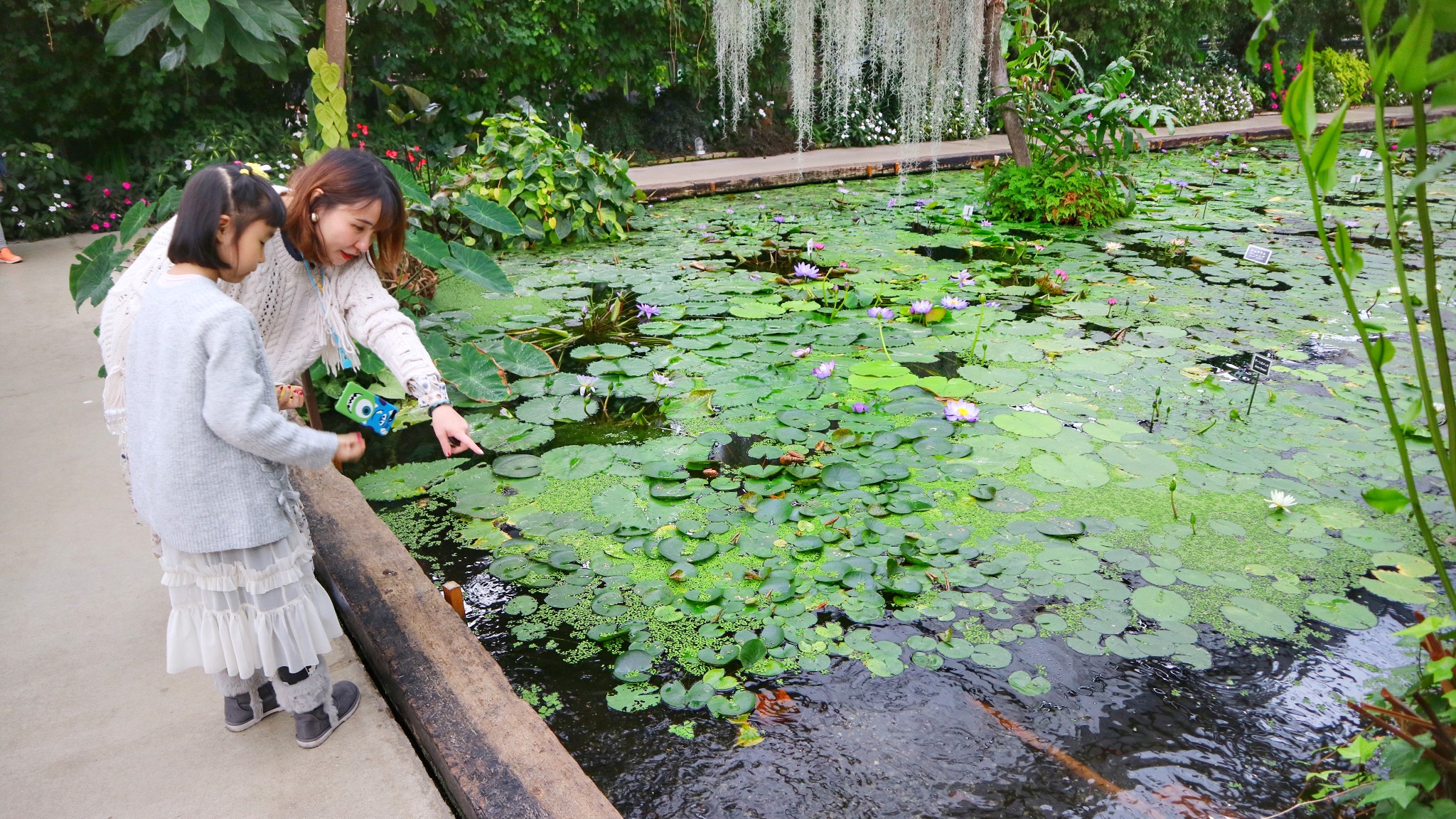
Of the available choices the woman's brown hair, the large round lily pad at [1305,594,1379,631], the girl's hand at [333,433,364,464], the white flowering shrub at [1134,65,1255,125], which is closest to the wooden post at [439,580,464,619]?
the girl's hand at [333,433,364,464]

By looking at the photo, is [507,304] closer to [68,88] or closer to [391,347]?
[391,347]

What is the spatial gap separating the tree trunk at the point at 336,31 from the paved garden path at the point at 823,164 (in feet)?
11.3

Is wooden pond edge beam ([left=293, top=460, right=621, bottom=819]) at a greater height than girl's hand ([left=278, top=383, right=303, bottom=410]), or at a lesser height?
lesser

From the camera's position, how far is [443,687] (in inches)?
59.4

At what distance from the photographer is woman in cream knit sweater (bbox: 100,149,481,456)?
1391 mm

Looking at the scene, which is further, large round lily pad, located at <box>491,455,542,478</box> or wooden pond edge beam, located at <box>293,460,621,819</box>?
large round lily pad, located at <box>491,455,542,478</box>

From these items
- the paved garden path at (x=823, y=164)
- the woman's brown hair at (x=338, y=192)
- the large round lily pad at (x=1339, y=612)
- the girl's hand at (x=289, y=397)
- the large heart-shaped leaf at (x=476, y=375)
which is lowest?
the large round lily pad at (x=1339, y=612)

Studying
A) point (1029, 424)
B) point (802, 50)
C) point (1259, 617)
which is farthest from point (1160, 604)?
point (802, 50)

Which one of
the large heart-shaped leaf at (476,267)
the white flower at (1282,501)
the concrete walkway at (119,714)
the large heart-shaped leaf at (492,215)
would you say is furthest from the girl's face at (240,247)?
the white flower at (1282,501)

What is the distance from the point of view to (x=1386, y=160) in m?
0.88

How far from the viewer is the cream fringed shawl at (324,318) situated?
1.53m

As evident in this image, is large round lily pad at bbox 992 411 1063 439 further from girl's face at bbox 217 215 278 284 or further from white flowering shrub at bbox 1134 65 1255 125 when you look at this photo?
white flowering shrub at bbox 1134 65 1255 125

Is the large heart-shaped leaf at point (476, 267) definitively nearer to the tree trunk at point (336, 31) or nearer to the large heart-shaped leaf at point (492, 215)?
the large heart-shaped leaf at point (492, 215)

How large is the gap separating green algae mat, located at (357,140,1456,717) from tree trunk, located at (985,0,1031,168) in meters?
1.42
